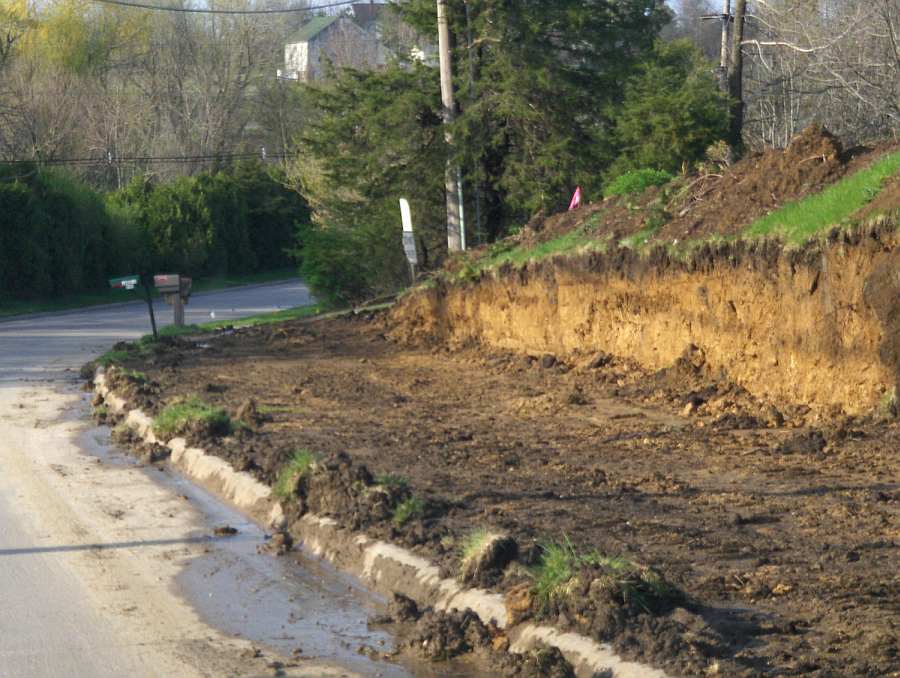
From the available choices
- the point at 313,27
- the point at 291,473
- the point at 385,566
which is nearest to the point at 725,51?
the point at 291,473

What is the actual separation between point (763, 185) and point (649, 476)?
5.94 metres

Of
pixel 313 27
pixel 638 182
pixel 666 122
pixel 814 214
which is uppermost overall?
pixel 313 27

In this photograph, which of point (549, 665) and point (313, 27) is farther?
point (313, 27)

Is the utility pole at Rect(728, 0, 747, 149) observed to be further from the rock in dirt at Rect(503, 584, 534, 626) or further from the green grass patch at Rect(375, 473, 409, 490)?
the rock in dirt at Rect(503, 584, 534, 626)

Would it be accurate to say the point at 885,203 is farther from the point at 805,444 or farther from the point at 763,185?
the point at 763,185

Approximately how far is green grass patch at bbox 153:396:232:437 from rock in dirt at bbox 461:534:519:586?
5.96 m

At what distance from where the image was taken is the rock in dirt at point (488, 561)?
6.99m

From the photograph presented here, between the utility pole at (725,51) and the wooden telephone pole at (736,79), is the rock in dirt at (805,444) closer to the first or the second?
the wooden telephone pole at (736,79)

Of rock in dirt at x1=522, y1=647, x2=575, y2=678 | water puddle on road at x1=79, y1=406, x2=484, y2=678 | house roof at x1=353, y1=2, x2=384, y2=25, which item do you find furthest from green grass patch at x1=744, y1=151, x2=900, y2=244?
house roof at x1=353, y1=2, x2=384, y2=25

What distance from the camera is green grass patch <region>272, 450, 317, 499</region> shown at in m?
9.55

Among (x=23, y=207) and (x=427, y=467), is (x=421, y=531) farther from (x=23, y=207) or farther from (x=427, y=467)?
(x=23, y=207)

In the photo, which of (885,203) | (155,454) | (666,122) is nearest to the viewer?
(885,203)

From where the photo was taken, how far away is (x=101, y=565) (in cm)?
847

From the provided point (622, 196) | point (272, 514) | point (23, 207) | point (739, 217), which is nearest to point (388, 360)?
point (622, 196)
